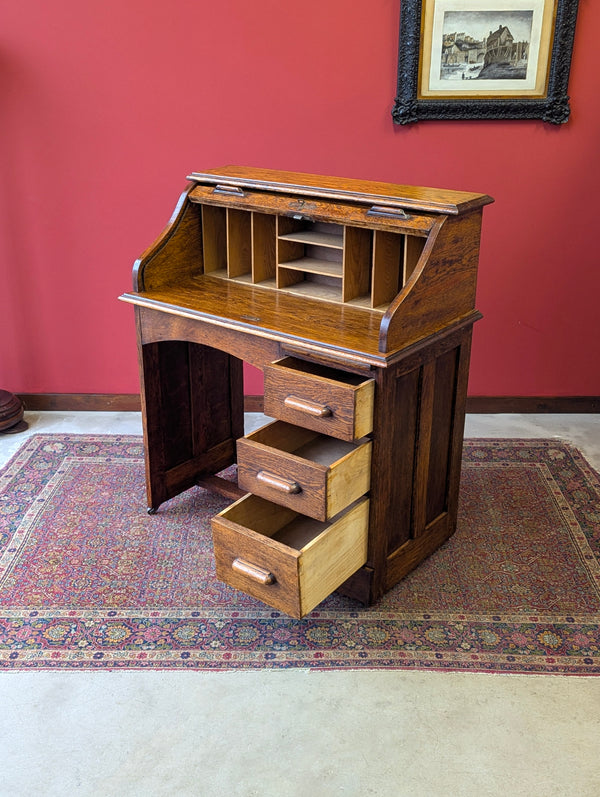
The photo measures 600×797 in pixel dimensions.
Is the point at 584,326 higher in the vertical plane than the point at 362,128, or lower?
lower

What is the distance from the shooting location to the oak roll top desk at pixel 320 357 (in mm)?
2131

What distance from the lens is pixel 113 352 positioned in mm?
3662

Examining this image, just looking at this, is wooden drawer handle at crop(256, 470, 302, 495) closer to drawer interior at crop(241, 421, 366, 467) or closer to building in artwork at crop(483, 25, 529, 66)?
drawer interior at crop(241, 421, 366, 467)

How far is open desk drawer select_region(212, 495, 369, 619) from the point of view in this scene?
207 centimetres

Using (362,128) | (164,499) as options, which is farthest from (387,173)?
(164,499)

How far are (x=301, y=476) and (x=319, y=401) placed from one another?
20 centimetres

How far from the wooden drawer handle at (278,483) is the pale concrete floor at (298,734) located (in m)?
0.49


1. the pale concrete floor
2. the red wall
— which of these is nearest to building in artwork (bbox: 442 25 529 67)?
the red wall

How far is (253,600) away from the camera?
2.43 meters

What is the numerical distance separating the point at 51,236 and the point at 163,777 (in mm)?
2402

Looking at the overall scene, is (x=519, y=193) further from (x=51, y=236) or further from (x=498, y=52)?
(x=51, y=236)

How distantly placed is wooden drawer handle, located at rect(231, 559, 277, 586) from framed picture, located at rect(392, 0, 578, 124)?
78.1 inches

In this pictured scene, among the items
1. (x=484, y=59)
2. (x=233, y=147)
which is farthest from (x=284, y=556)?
(x=484, y=59)

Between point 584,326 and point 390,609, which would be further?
point 584,326
